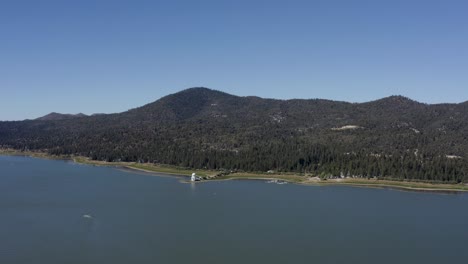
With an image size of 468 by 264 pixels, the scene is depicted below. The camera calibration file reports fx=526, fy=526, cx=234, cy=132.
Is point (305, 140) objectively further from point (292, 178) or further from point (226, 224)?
point (226, 224)

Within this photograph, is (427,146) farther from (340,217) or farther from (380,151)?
(340,217)

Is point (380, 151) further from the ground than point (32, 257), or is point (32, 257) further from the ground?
point (380, 151)

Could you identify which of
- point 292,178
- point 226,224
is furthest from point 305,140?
point 226,224

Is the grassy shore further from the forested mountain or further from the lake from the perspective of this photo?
the lake

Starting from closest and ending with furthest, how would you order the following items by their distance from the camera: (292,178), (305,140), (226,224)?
(226,224)
(292,178)
(305,140)

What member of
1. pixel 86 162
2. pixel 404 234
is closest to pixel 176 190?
pixel 404 234
